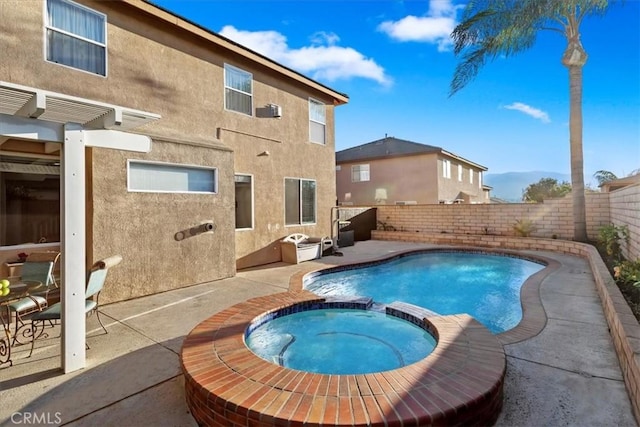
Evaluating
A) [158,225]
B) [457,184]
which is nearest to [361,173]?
[457,184]

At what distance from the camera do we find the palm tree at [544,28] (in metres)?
11.8

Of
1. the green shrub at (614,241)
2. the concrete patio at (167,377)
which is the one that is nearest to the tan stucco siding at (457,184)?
the green shrub at (614,241)

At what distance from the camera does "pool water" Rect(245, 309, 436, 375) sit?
4.26 m

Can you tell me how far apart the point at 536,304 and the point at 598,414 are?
3.40 m

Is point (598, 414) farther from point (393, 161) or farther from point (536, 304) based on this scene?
point (393, 161)

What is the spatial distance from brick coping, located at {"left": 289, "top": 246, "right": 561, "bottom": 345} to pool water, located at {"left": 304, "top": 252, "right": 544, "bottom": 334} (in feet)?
0.62

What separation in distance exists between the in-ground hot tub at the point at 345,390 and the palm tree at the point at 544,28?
12197 millimetres

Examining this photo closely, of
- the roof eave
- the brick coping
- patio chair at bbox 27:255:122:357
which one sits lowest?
the brick coping

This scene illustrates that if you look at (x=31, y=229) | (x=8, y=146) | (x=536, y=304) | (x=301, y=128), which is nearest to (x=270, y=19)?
(x=301, y=128)

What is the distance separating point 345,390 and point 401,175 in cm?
2279

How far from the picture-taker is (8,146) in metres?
6.20

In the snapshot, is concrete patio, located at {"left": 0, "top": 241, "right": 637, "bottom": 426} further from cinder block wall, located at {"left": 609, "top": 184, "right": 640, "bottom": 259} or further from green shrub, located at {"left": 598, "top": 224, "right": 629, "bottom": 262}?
green shrub, located at {"left": 598, "top": 224, "right": 629, "bottom": 262}

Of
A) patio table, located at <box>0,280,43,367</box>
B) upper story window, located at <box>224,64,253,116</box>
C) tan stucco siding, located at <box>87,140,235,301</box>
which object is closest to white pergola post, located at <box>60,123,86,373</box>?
patio table, located at <box>0,280,43,367</box>

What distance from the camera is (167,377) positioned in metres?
3.56
